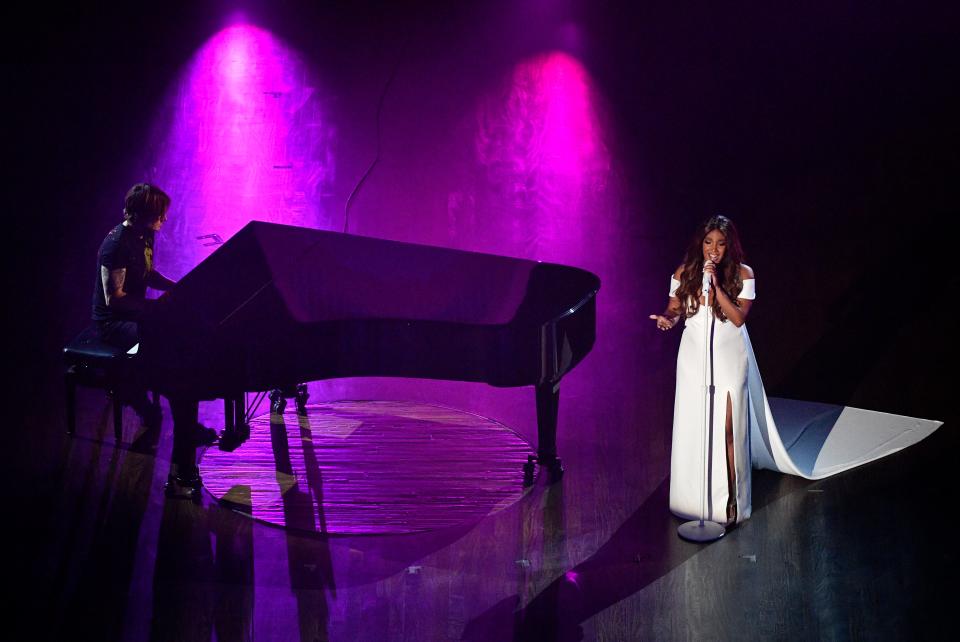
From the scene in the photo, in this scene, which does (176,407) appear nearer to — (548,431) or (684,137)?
(548,431)

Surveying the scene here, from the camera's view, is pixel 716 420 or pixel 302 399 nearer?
pixel 716 420

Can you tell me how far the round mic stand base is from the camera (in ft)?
11.1

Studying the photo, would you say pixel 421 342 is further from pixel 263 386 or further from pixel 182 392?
pixel 182 392

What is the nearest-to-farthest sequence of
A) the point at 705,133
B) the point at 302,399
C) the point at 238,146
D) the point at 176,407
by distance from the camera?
1. the point at 176,407
2. the point at 302,399
3. the point at 705,133
4. the point at 238,146

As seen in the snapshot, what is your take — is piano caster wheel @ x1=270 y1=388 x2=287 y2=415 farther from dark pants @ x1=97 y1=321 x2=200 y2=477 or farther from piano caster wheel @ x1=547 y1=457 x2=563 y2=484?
piano caster wheel @ x1=547 y1=457 x2=563 y2=484

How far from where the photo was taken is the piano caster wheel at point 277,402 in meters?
5.03

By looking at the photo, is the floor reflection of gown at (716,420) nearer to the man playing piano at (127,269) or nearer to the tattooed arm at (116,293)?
the man playing piano at (127,269)

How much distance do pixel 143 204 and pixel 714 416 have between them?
2821mm

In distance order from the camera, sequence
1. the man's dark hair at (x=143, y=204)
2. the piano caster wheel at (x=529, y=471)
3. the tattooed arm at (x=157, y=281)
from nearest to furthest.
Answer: the piano caster wheel at (x=529, y=471) → the man's dark hair at (x=143, y=204) → the tattooed arm at (x=157, y=281)

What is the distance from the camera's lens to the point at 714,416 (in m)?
3.49

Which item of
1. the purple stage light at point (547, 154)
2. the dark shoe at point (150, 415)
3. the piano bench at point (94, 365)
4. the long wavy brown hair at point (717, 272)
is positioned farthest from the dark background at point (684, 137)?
the long wavy brown hair at point (717, 272)

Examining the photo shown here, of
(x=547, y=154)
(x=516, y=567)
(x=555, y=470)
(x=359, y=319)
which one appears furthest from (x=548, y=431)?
(x=547, y=154)

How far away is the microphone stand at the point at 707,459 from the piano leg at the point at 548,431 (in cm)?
73

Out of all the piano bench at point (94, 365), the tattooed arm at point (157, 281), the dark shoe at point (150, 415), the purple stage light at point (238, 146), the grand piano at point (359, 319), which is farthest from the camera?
the purple stage light at point (238, 146)
